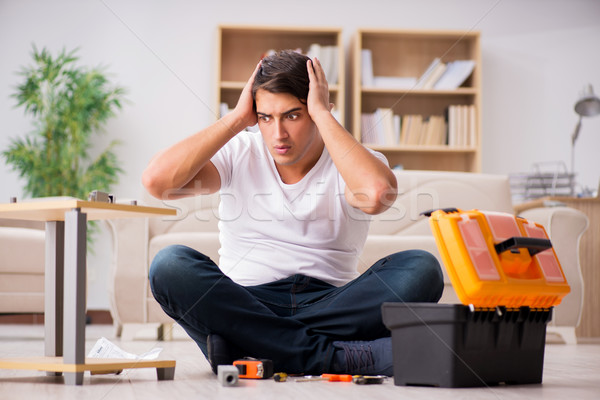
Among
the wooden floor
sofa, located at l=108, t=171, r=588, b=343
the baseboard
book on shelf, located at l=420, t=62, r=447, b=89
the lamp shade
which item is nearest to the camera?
the wooden floor

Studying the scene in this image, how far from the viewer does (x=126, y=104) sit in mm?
4492

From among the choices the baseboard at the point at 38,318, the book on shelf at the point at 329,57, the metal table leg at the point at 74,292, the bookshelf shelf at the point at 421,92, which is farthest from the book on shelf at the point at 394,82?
the metal table leg at the point at 74,292

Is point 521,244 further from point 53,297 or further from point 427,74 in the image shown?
point 427,74

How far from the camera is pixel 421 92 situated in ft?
14.7

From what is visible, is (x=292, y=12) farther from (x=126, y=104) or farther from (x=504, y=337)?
(x=504, y=337)

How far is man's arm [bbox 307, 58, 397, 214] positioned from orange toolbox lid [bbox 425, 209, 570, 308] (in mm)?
256

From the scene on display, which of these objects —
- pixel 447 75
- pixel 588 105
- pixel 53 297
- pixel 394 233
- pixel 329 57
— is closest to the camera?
pixel 53 297

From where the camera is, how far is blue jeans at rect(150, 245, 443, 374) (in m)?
1.46

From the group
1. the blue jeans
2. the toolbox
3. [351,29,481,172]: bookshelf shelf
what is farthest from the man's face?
[351,29,481,172]: bookshelf shelf

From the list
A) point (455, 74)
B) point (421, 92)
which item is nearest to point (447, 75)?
point (455, 74)

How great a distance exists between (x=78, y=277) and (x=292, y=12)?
3714 mm

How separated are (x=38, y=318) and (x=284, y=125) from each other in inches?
123

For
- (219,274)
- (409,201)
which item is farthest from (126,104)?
(219,274)

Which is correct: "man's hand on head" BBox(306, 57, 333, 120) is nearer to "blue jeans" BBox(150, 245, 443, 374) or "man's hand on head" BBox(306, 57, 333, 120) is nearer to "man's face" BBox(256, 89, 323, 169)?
"man's face" BBox(256, 89, 323, 169)
